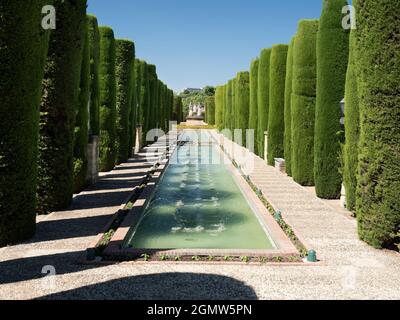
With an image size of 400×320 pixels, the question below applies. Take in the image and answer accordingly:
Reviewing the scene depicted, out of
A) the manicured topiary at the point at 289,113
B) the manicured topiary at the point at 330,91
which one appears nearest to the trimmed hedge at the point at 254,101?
the manicured topiary at the point at 289,113

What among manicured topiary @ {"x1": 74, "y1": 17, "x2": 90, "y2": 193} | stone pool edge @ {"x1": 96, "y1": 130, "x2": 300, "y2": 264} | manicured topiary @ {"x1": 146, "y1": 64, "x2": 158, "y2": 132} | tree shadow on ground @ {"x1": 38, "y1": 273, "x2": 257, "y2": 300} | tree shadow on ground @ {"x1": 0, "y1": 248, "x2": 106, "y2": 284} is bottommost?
tree shadow on ground @ {"x1": 38, "y1": 273, "x2": 257, "y2": 300}

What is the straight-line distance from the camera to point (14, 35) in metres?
7.39

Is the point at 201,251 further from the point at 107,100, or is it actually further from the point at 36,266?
the point at 107,100

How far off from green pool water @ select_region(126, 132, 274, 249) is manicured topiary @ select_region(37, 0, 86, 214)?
2216 mm

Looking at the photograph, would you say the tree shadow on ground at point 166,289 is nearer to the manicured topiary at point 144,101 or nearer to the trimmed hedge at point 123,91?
the trimmed hedge at point 123,91

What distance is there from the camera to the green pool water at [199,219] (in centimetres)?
822

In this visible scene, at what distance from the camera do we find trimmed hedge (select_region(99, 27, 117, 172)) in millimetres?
17500

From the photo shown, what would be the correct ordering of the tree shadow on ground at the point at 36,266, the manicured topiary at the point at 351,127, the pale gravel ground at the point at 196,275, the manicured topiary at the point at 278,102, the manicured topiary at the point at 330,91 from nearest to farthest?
the pale gravel ground at the point at 196,275 < the tree shadow on ground at the point at 36,266 < the manicured topiary at the point at 351,127 < the manicured topiary at the point at 330,91 < the manicured topiary at the point at 278,102

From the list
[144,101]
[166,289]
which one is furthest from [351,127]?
[144,101]

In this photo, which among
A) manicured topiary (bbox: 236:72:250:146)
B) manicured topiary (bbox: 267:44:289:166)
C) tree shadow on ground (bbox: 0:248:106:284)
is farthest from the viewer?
manicured topiary (bbox: 236:72:250:146)

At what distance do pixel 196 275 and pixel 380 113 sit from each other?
4.16m

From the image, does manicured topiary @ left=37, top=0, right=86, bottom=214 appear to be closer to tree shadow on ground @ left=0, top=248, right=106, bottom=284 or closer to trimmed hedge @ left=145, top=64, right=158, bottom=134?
tree shadow on ground @ left=0, top=248, right=106, bottom=284

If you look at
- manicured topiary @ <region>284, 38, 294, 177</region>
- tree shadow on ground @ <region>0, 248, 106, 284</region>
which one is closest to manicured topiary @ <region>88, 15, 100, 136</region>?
manicured topiary @ <region>284, 38, 294, 177</region>

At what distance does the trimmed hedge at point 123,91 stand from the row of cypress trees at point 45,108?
75.0 inches
